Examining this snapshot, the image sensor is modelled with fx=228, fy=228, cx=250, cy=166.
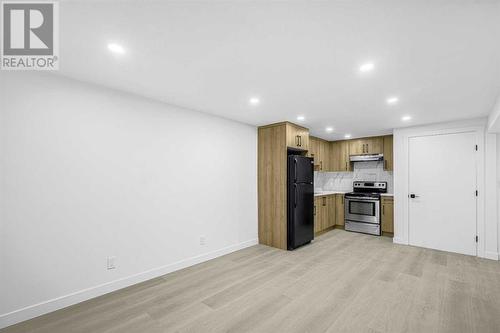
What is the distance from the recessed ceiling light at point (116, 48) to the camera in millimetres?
1834

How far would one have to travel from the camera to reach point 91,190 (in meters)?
2.59

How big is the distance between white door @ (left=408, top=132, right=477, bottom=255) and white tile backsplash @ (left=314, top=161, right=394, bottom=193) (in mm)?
1349

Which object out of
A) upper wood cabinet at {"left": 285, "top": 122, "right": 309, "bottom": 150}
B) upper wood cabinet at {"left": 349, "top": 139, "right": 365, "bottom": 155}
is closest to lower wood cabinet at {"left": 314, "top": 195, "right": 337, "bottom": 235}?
upper wood cabinet at {"left": 349, "top": 139, "right": 365, "bottom": 155}

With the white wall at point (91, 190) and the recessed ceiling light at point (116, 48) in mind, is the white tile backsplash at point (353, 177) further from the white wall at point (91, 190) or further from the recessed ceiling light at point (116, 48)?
the recessed ceiling light at point (116, 48)

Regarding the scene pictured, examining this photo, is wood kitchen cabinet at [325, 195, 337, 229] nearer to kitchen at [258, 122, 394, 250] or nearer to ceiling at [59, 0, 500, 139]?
kitchen at [258, 122, 394, 250]

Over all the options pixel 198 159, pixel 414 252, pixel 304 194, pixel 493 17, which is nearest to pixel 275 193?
pixel 304 194

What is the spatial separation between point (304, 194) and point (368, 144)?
2.71m

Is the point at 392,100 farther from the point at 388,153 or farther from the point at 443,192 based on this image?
the point at 388,153

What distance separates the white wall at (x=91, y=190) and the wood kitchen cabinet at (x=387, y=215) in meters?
3.97

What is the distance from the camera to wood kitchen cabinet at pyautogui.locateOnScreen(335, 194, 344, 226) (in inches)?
241

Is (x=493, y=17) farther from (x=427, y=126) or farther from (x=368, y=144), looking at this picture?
(x=368, y=144)

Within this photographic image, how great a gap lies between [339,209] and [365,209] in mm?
706

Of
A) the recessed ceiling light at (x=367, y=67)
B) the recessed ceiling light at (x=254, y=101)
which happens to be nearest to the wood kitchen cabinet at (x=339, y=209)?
the recessed ceiling light at (x=254, y=101)

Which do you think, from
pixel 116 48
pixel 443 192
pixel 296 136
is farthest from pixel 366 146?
pixel 116 48
